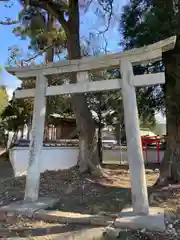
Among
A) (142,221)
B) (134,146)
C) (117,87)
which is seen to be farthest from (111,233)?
(117,87)

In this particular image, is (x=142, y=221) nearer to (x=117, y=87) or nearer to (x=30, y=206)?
(x=30, y=206)

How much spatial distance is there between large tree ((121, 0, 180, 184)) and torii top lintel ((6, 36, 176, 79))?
91 cm

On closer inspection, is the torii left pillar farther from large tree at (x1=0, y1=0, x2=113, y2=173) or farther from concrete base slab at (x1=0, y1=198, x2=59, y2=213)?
large tree at (x1=0, y1=0, x2=113, y2=173)

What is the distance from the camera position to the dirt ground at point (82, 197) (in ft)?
13.2

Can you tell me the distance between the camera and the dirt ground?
4012 millimetres

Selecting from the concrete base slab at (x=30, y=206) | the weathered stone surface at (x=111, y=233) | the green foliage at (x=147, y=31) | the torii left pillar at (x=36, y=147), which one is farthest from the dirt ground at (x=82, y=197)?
the green foliage at (x=147, y=31)

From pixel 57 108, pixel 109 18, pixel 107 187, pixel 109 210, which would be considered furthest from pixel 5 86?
pixel 109 210

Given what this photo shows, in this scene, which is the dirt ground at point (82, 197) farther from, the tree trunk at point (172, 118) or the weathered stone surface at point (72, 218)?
the tree trunk at point (172, 118)

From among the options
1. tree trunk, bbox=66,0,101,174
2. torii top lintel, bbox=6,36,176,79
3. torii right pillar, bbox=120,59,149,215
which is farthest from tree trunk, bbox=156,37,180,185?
tree trunk, bbox=66,0,101,174

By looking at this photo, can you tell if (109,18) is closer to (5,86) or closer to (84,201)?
(84,201)

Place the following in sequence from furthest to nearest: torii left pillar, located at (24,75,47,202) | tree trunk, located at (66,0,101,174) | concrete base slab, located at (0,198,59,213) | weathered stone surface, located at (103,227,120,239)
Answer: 1. tree trunk, located at (66,0,101,174)
2. torii left pillar, located at (24,75,47,202)
3. concrete base slab, located at (0,198,59,213)
4. weathered stone surface, located at (103,227,120,239)

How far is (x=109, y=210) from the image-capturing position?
5176mm

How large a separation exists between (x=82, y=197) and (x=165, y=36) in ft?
12.3

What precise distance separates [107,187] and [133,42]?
11.4 feet
